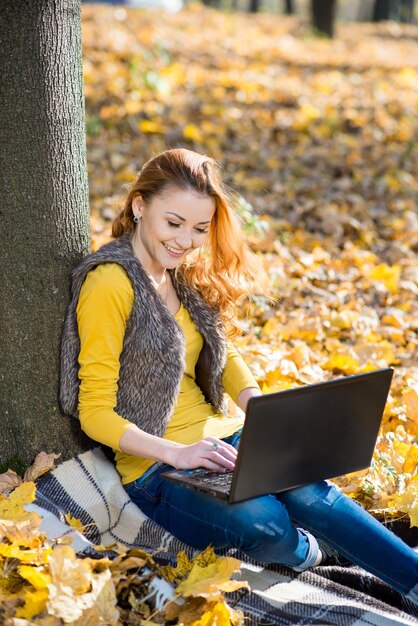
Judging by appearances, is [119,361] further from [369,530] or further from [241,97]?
[241,97]

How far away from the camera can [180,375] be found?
299 cm

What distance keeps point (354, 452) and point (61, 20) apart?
5.76ft

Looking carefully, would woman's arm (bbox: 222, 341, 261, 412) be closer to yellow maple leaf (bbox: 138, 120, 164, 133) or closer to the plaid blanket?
the plaid blanket

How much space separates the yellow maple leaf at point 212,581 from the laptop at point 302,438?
19 centimetres

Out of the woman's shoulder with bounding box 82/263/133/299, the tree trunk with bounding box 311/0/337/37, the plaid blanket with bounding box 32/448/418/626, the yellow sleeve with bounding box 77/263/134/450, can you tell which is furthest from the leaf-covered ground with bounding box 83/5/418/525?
the tree trunk with bounding box 311/0/337/37

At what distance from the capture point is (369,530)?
2.66 m

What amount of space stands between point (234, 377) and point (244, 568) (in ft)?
2.38

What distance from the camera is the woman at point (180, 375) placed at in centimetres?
264

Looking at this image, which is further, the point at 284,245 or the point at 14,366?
the point at 284,245

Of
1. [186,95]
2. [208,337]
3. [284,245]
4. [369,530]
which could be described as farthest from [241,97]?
[369,530]

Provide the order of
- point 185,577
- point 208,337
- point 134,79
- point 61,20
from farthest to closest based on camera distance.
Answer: point 134,79 < point 208,337 < point 61,20 < point 185,577

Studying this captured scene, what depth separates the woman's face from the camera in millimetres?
2926

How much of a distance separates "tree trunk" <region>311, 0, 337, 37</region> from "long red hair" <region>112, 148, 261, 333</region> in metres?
15.2

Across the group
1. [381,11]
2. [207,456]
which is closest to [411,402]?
[207,456]
